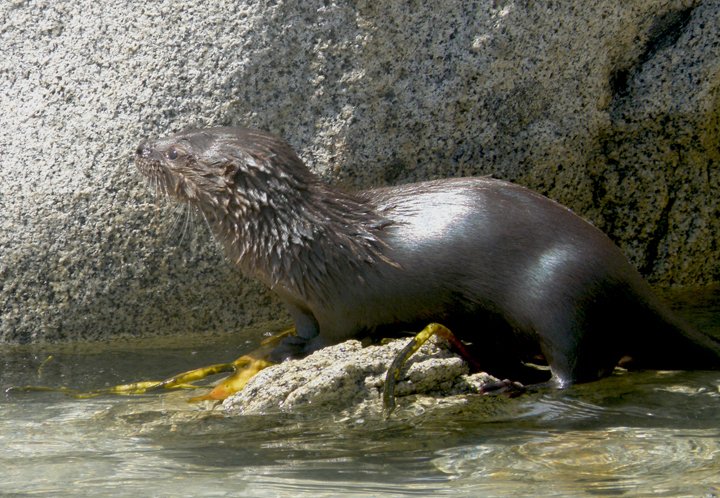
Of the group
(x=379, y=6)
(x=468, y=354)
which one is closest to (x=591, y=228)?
(x=468, y=354)

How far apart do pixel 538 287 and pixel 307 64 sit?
1525 millimetres

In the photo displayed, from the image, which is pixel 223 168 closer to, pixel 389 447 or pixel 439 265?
pixel 439 265

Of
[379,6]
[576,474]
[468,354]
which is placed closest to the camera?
[576,474]

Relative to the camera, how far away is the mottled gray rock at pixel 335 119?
537 cm

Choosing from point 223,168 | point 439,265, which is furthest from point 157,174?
point 439,265

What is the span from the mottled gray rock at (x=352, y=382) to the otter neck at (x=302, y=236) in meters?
0.44

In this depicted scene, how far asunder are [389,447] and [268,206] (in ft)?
4.71

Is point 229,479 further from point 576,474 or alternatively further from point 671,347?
point 671,347

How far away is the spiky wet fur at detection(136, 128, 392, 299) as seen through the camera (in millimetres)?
4859

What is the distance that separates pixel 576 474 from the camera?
351 centimetres

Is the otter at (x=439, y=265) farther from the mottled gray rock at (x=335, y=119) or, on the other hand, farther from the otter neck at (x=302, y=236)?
the mottled gray rock at (x=335, y=119)

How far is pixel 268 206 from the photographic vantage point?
498cm

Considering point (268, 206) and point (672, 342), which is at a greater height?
point (268, 206)

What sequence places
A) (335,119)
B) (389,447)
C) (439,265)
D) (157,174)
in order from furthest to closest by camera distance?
(335,119)
(157,174)
(439,265)
(389,447)
